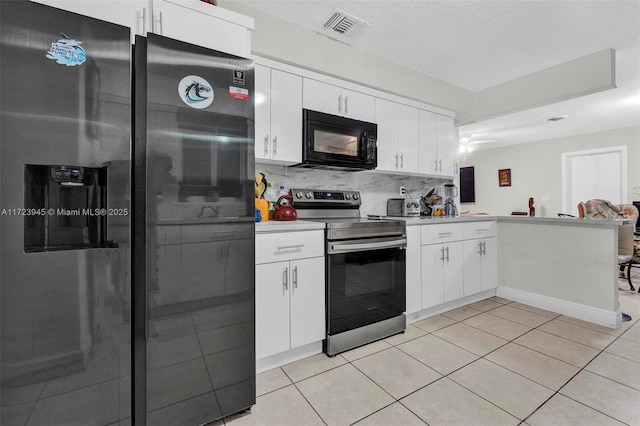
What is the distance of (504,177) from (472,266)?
5063 mm

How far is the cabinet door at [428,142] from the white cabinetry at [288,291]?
1.77 m

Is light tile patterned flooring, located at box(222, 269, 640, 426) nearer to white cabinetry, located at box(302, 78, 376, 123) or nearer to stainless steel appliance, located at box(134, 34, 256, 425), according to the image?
stainless steel appliance, located at box(134, 34, 256, 425)

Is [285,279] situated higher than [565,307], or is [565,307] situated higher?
[285,279]

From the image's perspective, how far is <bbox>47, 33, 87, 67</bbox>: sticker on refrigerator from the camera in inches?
43.3

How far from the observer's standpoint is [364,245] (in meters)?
2.17

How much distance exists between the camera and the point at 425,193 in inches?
144

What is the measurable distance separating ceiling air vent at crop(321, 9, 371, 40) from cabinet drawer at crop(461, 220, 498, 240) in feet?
6.92

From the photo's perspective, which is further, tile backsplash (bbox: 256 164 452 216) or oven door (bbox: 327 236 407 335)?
tile backsplash (bbox: 256 164 452 216)

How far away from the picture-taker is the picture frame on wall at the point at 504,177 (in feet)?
22.8

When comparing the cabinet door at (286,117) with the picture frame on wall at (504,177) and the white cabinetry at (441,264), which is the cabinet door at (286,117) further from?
the picture frame on wall at (504,177)

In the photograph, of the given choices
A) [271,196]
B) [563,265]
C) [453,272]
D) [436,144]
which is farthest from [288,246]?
[563,265]

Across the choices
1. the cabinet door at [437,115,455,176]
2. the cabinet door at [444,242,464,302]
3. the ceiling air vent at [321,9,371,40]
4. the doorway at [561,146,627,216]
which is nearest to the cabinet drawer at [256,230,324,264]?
the cabinet door at [444,242,464,302]

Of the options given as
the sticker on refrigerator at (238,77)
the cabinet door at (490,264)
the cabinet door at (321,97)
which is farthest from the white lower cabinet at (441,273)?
the sticker on refrigerator at (238,77)

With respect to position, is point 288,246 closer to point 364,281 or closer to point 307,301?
point 307,301
